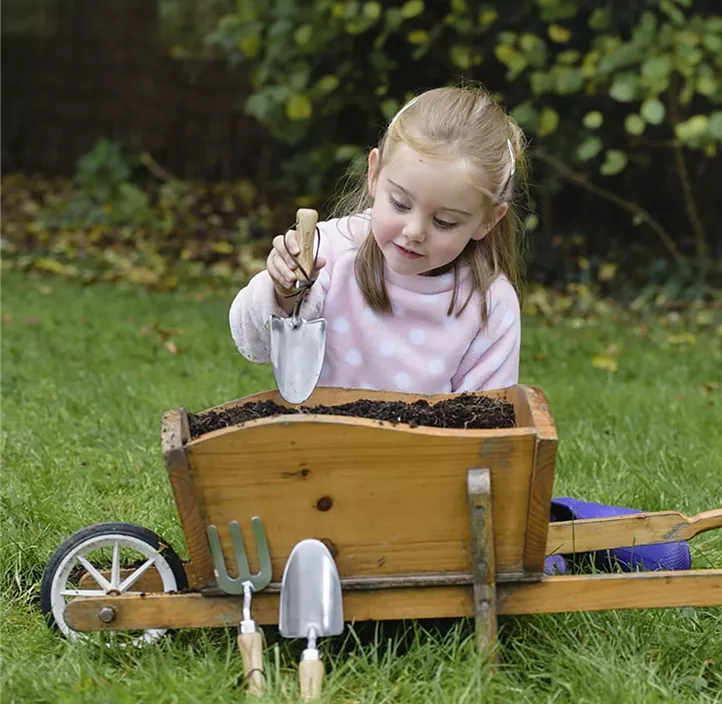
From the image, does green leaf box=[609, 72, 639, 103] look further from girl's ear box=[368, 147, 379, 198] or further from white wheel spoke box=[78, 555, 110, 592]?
white wheel spoke box=[78, 555, 110, 592]

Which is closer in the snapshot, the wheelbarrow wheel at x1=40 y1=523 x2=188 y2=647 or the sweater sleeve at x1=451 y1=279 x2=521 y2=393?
the wheelbarrow wheel at x1=40 y1=523 x2=188 y2=647

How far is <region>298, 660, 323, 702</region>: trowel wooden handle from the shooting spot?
1.66 metres

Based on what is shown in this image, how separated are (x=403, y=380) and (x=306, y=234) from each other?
494 mm

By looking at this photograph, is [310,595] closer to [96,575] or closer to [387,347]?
[96,575]

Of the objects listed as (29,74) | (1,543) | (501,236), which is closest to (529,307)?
(501,236)

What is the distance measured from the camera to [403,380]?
2.30 m

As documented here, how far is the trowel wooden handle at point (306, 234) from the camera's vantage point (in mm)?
1920

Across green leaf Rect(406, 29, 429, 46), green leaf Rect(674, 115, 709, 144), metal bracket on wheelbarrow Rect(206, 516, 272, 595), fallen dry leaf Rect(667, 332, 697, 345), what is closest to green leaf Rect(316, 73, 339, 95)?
green leaf Rect(406, 29, 429, 46)

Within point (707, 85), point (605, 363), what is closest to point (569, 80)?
point (707, 85)

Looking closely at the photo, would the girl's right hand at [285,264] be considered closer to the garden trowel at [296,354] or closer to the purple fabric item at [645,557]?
the garden trowel at [296,354]

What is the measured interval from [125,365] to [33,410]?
74 centimetres

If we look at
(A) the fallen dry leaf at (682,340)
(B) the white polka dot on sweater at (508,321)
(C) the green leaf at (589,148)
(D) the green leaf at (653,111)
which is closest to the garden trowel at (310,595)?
(B) the white polka dot on sweater at (508,321)

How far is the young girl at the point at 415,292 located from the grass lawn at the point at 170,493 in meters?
0.54

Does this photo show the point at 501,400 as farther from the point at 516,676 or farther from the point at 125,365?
the point at 125,365
